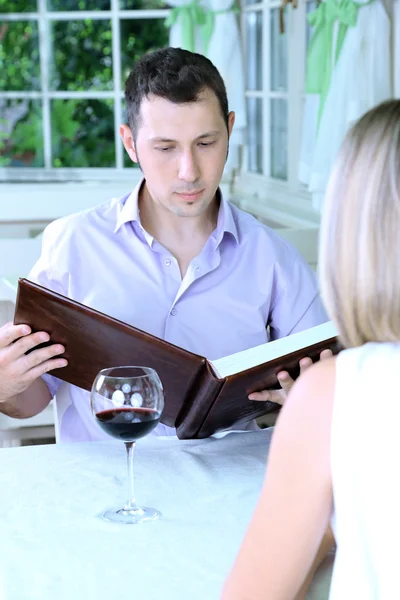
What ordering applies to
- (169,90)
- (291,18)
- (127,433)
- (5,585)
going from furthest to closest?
(291,18) → (169,90) → (127,433) → (5,585)

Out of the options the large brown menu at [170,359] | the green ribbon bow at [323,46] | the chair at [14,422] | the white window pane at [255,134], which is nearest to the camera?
the large brown menu at [170,359]

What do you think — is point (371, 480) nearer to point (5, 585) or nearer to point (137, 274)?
point (5, 585)

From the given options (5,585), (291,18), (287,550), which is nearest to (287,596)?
(287,550)

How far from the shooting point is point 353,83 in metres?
3.30

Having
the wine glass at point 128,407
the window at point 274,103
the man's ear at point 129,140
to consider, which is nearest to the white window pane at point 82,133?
the window at point 274,103

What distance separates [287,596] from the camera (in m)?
0.92

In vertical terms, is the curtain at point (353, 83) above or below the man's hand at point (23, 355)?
above

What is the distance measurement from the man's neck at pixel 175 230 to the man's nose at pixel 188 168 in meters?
0.13

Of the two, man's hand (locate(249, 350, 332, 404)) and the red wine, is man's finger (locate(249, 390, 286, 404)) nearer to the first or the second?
man's hand (locate(249, 350, 332, 404))

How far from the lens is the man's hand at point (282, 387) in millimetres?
1473

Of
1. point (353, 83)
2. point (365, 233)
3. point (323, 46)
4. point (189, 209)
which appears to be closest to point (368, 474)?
point (365, 233)

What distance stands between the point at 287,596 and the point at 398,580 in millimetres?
120

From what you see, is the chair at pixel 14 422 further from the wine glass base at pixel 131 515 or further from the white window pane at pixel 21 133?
the white window pane at pixel 21 133

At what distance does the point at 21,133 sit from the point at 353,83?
3.01 m
